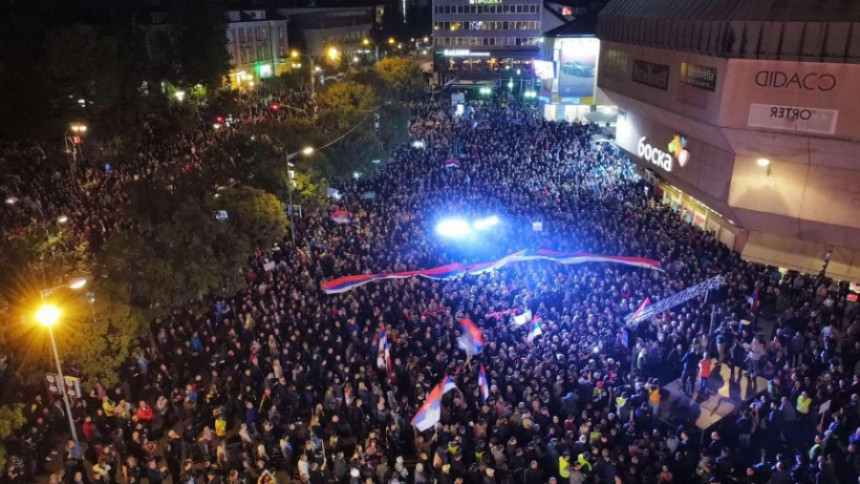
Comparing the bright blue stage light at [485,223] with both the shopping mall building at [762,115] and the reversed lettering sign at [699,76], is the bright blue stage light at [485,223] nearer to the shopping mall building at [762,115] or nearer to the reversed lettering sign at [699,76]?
the shopping mall building at [762,115]

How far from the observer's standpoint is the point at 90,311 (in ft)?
49.6

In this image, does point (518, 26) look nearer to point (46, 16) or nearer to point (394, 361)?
point (46, 16)

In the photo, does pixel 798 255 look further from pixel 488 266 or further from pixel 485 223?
pixel 488 266

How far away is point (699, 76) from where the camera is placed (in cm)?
2209

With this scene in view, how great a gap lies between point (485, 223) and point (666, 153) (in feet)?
27.4

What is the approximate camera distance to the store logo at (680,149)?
82.1 feet

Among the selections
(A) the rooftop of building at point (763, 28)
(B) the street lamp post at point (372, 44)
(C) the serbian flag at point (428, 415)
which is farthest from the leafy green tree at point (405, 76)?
(C) the serbian flag at point (428, 415)

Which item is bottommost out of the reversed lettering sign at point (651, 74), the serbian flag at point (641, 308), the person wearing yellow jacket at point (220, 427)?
the person wearing yellow jacket at point (220, 427)

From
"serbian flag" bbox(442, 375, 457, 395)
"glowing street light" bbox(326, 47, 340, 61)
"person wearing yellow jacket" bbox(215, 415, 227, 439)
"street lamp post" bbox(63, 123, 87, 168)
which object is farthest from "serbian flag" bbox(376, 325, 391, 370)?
"glowing street light" bbox(326, 47, 340, 61)

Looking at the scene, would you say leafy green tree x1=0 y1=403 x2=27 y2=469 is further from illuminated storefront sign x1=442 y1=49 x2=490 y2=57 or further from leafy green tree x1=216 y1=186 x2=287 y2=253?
illuminated storefront sign x1=442 y1=49 x2=490 y2=57

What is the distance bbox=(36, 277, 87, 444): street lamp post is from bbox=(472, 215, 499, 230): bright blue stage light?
14100 mm

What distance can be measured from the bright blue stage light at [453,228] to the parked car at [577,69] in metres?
30.1

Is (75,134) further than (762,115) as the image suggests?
Yes

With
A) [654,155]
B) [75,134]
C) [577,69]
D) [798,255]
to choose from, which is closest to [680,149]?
[654,155]
